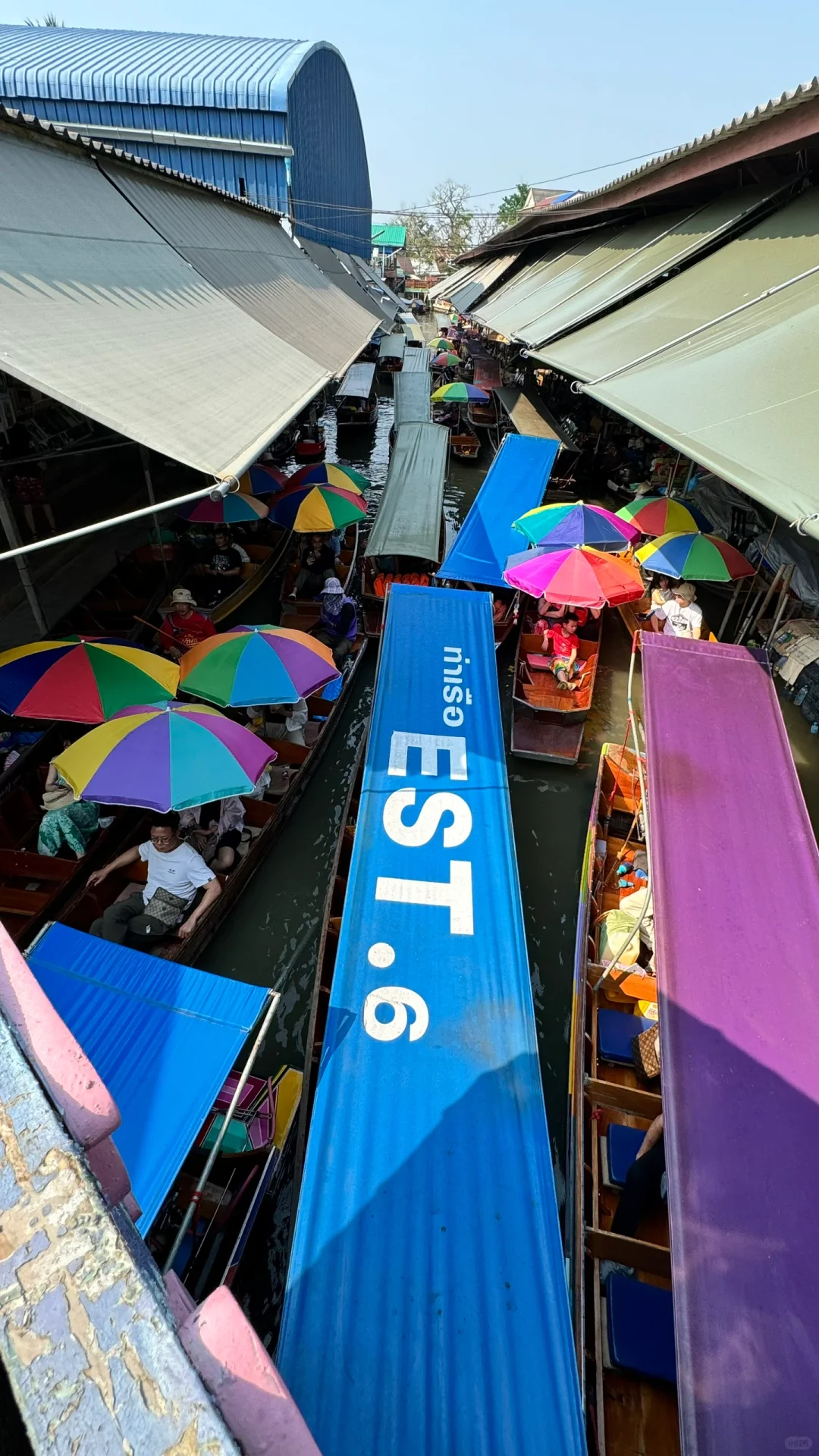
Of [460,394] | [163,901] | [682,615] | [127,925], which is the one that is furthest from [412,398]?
[127,925]

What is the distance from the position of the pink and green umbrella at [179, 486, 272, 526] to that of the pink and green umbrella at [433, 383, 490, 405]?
13.2m

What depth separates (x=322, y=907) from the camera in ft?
23.8

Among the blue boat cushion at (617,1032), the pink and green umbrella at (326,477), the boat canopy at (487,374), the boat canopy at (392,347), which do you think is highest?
the boat canopy at (392,347)

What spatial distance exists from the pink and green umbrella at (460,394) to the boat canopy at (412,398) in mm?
425

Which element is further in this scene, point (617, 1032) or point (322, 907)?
point (322, 907)

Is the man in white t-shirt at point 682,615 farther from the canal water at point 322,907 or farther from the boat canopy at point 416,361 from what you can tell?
the boat canopy at point 416,361

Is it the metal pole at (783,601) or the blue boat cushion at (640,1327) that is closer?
the blue boat cushion at (640,1327)

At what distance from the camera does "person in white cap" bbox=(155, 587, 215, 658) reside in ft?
31.4

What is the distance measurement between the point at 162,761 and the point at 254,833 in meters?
1.99

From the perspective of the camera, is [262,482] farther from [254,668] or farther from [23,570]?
[254,668]

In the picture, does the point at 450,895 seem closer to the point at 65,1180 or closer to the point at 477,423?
the point at 65,1180

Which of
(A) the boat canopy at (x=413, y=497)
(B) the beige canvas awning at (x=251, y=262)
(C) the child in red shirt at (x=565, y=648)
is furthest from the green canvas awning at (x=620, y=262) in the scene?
(C) the child in red shirt at (x=565, y=648)

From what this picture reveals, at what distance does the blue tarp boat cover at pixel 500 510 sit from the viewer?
11539 millimetres

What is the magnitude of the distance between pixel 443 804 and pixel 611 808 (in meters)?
2.25
